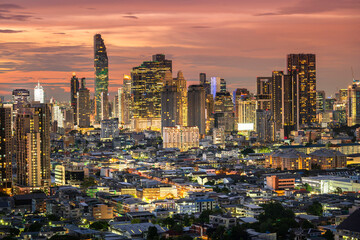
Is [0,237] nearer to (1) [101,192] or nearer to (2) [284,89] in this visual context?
(1) [101,192]

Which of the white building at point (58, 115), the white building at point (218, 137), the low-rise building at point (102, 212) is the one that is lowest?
the low-rise building at point (102, 212)

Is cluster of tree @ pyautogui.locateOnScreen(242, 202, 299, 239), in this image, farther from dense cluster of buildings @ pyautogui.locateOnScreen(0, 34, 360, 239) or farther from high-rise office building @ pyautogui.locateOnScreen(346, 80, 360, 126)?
high-rise office building @ pyautogui.locateOnScreen(346, 80, 360, 126)

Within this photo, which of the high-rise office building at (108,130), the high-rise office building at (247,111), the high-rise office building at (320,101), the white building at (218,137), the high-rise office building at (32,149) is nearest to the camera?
the high-rise office building at (32,149)

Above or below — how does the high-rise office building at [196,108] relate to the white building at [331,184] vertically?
above

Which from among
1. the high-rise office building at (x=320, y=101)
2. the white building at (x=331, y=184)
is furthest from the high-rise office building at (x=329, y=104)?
the white building at (x=331, y=184)

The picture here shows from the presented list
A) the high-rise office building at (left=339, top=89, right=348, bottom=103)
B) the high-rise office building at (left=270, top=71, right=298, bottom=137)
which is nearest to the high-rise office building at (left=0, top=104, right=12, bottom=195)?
the high-rise office building at (left=270, top=71, right=298, bottom=137)

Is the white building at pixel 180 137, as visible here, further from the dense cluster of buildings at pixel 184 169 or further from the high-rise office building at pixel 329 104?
the high-rise office building at pixel 329 104
